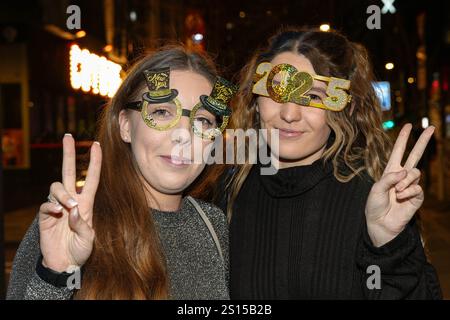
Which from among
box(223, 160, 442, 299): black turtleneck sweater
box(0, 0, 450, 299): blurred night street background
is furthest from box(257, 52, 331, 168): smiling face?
box(0, 0, 450, 299): blurred night street background

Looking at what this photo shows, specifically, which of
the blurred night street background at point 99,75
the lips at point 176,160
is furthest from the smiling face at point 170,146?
the blurred night street background at point 99,75

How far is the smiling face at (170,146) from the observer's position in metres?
2.94

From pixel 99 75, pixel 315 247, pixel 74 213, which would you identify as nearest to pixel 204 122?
pixel 315 247

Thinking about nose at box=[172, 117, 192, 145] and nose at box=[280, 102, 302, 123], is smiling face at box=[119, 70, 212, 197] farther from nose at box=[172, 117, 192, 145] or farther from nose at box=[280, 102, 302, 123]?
nose at box=[280, 102, 302, 123]

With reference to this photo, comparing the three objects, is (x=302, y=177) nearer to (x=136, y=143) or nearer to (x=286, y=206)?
(x=286, y=206)

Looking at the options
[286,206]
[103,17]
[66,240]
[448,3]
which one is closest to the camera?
[66,240]

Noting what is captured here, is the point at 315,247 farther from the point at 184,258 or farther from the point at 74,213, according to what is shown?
the point at 74,213

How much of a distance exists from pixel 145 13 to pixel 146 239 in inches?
1691

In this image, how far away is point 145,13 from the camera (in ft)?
145

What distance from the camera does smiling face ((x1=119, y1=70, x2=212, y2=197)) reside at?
2939mm

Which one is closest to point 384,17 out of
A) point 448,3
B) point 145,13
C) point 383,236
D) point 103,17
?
point 448,3
